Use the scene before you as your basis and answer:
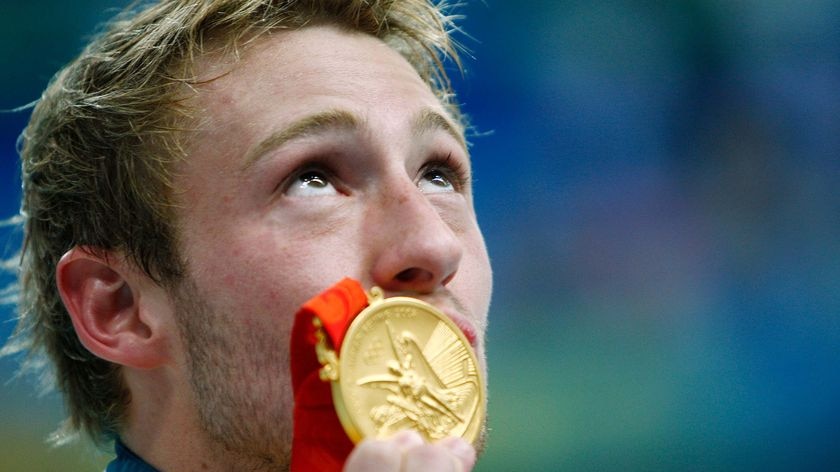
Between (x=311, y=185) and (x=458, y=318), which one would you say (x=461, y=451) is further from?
(x=311, y=185)

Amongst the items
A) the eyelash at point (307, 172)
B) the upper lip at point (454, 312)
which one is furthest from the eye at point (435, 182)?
the upper lip at point (454, 312)

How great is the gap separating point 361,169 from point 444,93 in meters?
0.99

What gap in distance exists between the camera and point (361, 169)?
243cm

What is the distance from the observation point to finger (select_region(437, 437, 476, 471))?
5.46 ft

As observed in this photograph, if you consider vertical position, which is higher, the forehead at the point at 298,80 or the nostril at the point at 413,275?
the forehead at the point at 298,80

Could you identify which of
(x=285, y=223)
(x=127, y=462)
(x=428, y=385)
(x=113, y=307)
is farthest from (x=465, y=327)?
(x=127, y=462)

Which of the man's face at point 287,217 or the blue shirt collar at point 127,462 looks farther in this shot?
the blue shirt collar at point 127,462

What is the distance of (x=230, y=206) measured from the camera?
2430 mm

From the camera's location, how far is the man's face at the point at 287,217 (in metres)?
2.30

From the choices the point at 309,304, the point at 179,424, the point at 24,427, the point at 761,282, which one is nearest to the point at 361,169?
the point at 309,304

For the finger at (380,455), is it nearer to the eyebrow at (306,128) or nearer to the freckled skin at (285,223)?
the freckled skin at (285,223)

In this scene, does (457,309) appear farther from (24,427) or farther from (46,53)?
(46,53)

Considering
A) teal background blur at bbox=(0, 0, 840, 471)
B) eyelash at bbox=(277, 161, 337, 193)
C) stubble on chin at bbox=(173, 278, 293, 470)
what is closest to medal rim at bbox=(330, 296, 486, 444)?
stubble on chin at bbox=(173, 278, 293, 470)

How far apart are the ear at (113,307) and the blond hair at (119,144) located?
5 centimetres
